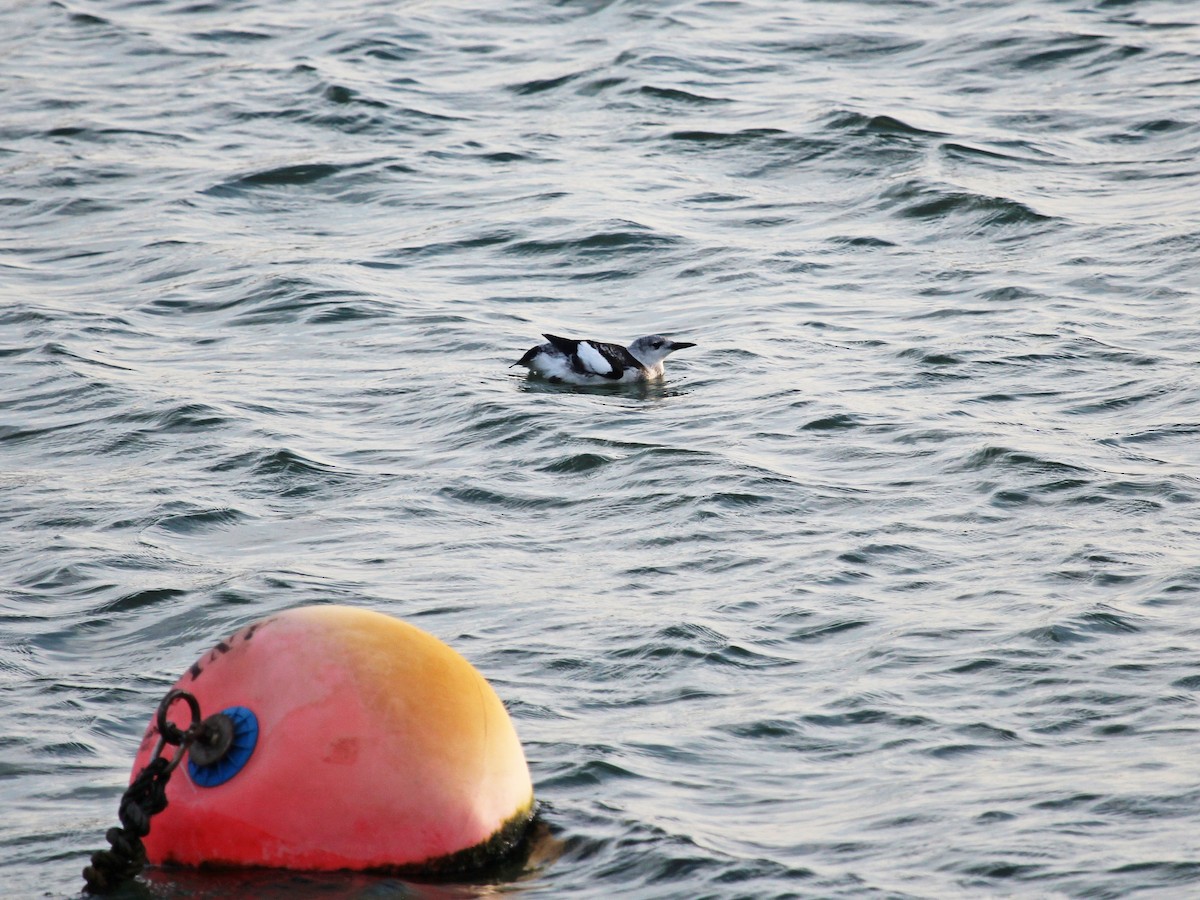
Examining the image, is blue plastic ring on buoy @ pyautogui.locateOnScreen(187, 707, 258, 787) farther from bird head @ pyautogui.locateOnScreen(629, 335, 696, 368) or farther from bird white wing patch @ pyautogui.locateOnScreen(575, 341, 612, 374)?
bird head @ pyautogui.locateOnScreen(629, 335, 696, 368)

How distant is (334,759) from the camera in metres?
5.20

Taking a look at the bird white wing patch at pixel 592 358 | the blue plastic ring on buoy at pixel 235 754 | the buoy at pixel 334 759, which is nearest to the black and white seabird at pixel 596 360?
the bird white wing patch at pixel 592 358

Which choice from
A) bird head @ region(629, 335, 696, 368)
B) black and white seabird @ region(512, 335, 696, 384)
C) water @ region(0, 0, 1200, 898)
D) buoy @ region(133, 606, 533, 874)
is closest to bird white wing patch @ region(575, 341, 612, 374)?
black and white seabird @ region(512, 335, 696, 384)

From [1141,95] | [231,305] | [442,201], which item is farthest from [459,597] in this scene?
[1141,95]

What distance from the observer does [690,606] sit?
309 inches

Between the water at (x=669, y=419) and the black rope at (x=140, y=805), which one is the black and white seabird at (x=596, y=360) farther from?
the black rope at (x=140, y=805)

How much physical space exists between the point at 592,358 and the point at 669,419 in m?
0.81

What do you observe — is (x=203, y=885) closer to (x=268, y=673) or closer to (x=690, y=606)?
(x=268, y=673)

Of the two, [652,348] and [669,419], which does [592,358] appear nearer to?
[652,348]

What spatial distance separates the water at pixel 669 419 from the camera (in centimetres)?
622

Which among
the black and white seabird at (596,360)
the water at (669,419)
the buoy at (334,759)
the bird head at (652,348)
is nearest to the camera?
the buoy at (334,759)

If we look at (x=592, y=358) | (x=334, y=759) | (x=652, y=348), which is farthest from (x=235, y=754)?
(x=652, y=348)

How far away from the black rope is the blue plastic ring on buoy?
0.09 metres

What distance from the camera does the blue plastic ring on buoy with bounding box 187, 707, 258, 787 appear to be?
5246 mm
